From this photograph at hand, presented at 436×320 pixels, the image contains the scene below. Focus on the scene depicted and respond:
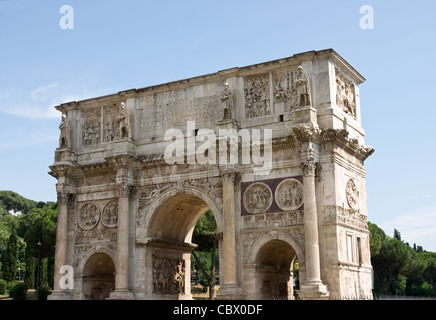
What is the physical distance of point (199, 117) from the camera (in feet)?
86.5

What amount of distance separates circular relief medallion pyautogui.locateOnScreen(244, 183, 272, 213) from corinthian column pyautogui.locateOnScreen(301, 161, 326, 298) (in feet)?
6.12

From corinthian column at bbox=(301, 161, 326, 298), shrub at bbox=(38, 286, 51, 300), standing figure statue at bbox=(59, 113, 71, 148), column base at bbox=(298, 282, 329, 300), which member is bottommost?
column base at bbox=(298, 282, 329, 300)

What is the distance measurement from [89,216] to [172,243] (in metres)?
4.11

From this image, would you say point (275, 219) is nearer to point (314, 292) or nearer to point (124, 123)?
point (314, 292)

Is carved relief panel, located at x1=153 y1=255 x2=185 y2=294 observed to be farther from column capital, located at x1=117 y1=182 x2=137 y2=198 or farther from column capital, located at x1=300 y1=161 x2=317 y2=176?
column capital, located at x1=300 y1=161 x2=317 y2=176

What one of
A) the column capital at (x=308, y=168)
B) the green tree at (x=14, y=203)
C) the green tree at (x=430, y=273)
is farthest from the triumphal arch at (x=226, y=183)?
the green tree at (x=14, y=203)

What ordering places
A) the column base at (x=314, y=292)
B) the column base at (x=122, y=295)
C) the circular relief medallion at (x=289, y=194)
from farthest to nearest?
the column base at (x=122, y=295) → the circular relief medallion at (x=289, y=194) → the column base at (x=314, y=292)

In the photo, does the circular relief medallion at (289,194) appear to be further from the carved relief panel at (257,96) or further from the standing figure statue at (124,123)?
the standing figure statue at (124,123)

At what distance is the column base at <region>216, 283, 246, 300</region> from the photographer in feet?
76.3

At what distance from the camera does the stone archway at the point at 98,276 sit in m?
27.8

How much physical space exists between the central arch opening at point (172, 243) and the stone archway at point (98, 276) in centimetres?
268

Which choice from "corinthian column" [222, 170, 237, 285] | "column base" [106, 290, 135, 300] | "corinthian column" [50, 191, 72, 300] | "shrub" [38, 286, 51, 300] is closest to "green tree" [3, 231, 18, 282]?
"shrub" [38, 286, 51, 300]
